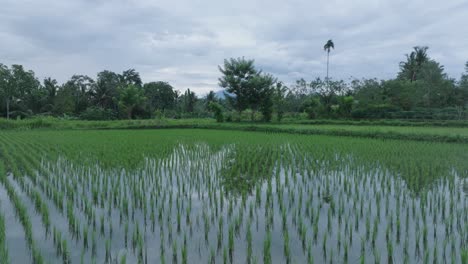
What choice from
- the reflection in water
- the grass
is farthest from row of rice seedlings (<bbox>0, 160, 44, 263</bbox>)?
the grass

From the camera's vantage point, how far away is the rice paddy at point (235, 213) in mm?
2793

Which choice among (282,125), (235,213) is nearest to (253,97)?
(282,125)

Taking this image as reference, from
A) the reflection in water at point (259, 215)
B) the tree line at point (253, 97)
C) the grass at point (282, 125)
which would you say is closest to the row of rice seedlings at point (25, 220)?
the reflection in water at point (259, 215)

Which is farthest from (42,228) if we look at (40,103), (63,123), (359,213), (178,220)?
(40,103)

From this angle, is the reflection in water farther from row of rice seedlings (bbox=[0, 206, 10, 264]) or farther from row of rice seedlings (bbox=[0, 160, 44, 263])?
row of rice seedlings (bbox=[0, 206, 10, 264])

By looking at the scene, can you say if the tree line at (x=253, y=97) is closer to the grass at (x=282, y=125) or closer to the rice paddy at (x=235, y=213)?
the grass at (x=282, y=125)

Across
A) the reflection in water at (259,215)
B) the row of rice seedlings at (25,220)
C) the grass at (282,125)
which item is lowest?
the reflection in water at (259,215)

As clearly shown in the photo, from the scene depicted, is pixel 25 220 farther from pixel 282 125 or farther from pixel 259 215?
pixel 282 125

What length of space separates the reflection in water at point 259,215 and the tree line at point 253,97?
18.2m

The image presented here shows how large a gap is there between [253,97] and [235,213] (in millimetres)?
20762

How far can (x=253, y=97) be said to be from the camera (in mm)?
24188

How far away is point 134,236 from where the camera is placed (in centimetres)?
310

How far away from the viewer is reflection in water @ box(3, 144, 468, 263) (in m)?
2.80

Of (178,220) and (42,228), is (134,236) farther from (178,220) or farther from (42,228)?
(42,228)
